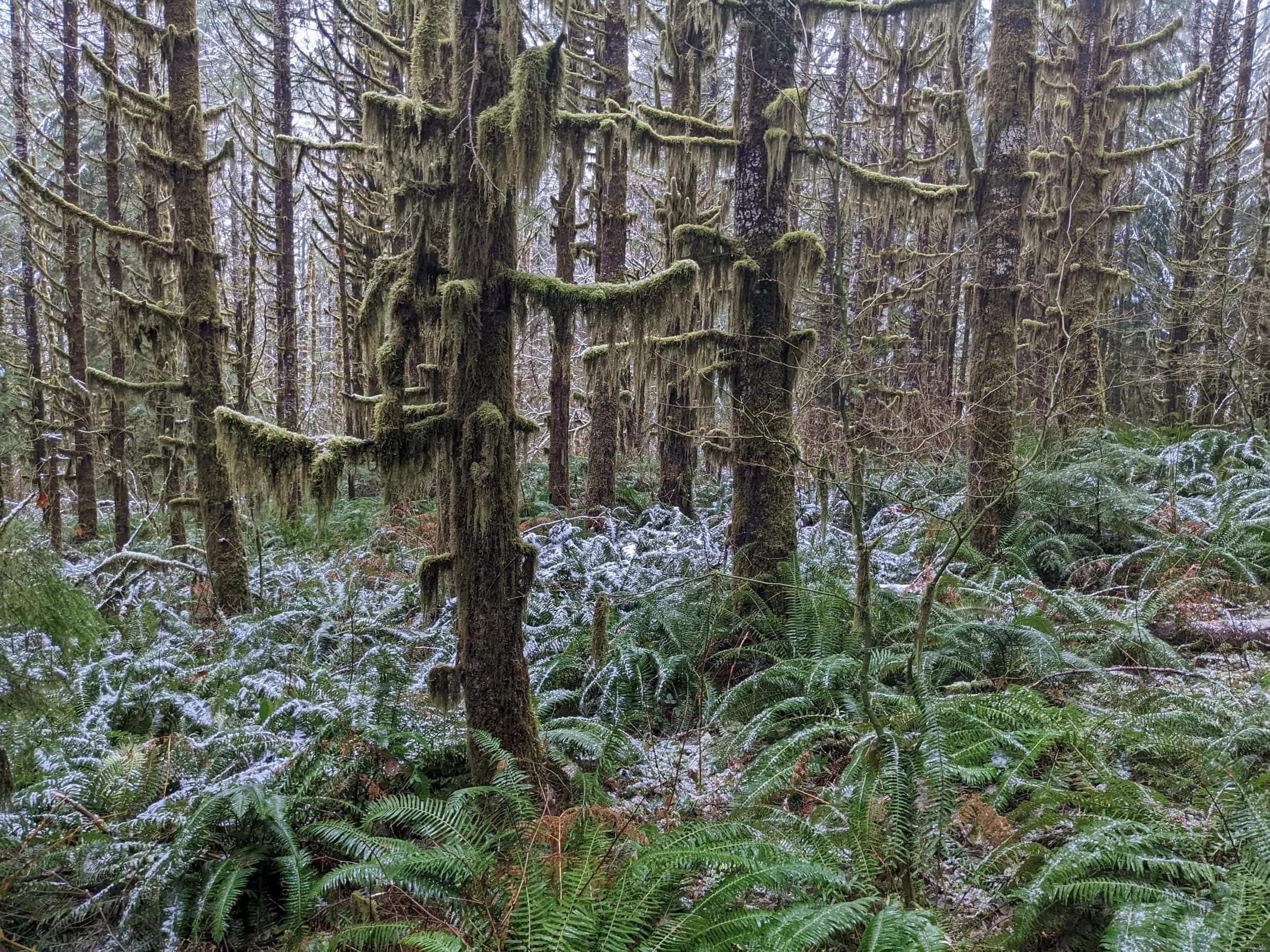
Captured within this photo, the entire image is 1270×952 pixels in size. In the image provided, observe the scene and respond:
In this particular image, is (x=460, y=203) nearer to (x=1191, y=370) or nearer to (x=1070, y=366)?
(x=1070, y=366)

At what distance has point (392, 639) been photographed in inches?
265

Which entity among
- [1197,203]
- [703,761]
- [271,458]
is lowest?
[703,761]

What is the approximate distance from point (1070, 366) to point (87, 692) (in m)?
11.2

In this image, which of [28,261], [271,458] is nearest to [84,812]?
[271,458]

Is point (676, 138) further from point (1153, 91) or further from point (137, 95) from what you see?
point (1153, 91)

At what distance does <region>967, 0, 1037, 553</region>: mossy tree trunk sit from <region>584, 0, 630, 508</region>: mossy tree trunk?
4.22 m

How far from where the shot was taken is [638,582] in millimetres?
7559

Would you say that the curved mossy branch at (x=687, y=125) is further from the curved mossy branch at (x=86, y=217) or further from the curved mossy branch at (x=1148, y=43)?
the curved mossy branch at (x=1148, y=43)

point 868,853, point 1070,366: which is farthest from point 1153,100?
point 868,853

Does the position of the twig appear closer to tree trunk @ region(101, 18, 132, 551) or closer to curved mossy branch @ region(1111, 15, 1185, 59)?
tree trunk @ region(101, 18, 132, 551)

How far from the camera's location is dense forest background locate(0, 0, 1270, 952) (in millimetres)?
3105

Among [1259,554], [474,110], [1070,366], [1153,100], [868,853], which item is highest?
[1153,100]

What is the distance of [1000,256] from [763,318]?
9.64 ft

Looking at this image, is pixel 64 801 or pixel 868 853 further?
pixel 64 801
